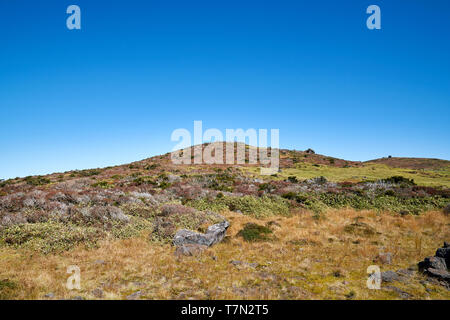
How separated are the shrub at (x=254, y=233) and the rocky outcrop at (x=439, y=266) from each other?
22.9 ft

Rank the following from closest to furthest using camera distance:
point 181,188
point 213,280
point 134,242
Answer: point 213,280 < point 134,242 < point 181,188

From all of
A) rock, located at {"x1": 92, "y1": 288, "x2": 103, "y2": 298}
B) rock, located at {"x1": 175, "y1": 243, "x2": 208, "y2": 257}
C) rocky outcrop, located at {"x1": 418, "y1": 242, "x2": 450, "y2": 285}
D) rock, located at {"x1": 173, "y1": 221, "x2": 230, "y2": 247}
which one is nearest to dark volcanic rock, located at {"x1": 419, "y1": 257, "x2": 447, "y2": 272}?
rocky outcrop, located at {"x1": 418, "y1": 242, "x2": 450, "y2": 285}

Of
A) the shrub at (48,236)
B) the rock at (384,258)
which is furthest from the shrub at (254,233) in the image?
the shrub at (48,236)

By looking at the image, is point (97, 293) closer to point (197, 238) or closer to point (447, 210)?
point (197, 238)

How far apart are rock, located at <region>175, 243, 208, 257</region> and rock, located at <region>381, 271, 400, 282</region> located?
7.68m

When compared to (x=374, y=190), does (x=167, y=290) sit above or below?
below

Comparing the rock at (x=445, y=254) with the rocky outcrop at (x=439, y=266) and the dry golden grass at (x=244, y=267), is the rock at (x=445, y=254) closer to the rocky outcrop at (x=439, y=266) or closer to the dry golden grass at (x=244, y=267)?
the rocky outcrop at (x=439, y=266)

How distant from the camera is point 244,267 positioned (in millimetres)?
9812

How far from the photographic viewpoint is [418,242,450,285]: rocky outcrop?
8.41 m

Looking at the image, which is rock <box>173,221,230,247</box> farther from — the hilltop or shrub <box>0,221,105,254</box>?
A: shrub <box>0,221,105,254</box>
